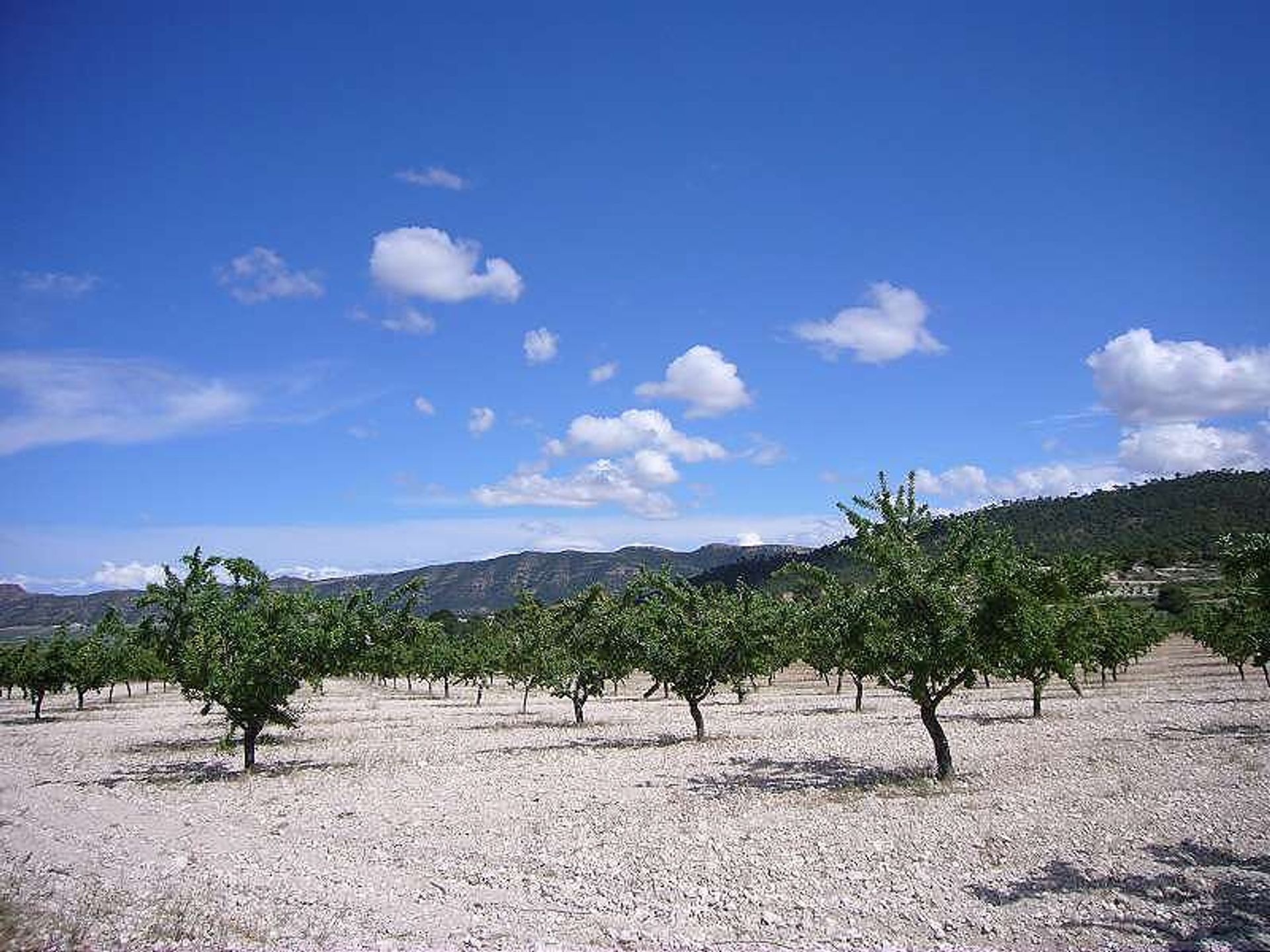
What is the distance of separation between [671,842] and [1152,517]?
522 ft

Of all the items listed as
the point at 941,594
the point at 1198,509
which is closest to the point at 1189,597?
the point at 1198,509

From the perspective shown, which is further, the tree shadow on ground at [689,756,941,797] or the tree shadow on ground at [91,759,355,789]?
the tree shadow on ground at [91,759,355,789]

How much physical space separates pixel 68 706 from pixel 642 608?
5449cm

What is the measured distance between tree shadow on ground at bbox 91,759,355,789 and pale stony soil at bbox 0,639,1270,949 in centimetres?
17

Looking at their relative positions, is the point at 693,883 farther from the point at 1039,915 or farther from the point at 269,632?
the point at 269,632

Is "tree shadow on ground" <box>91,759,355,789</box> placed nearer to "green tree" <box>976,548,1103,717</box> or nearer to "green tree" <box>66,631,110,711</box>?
"green tree" <box>976,548,1103,717</box>

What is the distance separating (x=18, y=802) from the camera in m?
22.5

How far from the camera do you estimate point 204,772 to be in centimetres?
2738

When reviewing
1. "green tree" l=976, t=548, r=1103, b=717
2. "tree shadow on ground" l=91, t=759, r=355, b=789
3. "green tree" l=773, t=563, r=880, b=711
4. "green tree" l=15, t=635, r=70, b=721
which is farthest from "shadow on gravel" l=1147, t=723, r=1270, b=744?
"green tree" l=15, t=635, r=70, b=721

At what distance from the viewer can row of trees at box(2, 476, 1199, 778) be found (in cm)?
1981

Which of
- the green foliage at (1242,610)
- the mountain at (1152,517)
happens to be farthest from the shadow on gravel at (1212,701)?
the mountain at (1152,517)

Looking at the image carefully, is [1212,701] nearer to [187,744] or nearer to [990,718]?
[990,718]

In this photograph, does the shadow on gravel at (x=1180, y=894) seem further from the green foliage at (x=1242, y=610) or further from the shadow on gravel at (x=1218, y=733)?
the shadow on gravel at (x=1218, y=733)

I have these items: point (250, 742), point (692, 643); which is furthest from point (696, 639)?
point (250, 742)
